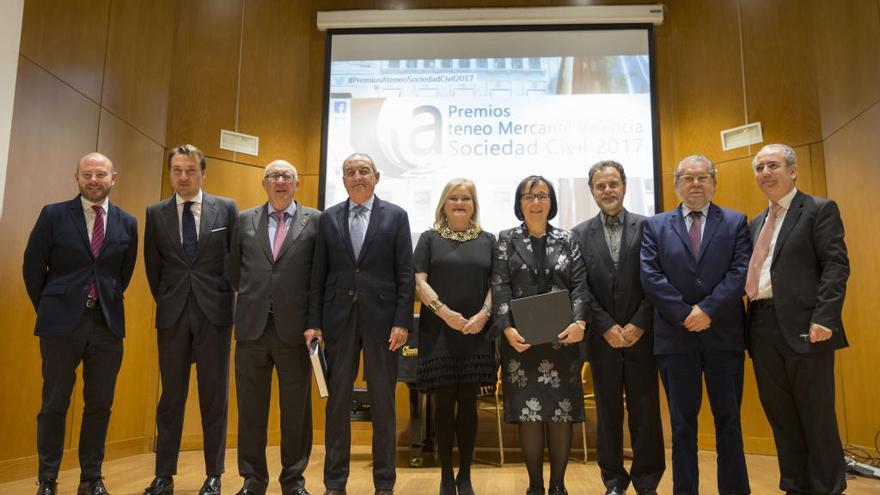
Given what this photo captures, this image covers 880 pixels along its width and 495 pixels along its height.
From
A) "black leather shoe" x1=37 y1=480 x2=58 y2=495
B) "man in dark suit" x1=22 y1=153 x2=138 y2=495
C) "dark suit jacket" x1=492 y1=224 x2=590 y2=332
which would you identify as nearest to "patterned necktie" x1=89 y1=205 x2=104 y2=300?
"man in dark suit" x1=22 y1=153 x2=138 y2=495

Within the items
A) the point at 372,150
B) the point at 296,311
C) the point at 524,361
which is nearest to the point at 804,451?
the point at 524,361

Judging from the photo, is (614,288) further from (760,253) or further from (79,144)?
(79,144)

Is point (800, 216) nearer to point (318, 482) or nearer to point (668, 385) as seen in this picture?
point (668, 385)

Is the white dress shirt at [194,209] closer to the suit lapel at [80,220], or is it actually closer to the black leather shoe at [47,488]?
the suit lapel at [80,220]

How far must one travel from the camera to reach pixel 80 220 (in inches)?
121

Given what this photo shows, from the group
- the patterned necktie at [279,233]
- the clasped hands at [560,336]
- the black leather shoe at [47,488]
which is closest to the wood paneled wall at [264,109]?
the black leather shoe at [47,488]

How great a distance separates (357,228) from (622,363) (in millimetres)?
1358

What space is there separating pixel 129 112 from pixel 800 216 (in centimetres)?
438

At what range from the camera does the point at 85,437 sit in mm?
2957

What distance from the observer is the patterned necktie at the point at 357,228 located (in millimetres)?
2955

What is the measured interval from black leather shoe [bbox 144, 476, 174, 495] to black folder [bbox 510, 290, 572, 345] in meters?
1.75

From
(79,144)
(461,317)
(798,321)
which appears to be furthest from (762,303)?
(79,144)

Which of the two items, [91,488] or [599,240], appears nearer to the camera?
[91,488]

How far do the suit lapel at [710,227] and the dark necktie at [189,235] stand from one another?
2329mm
